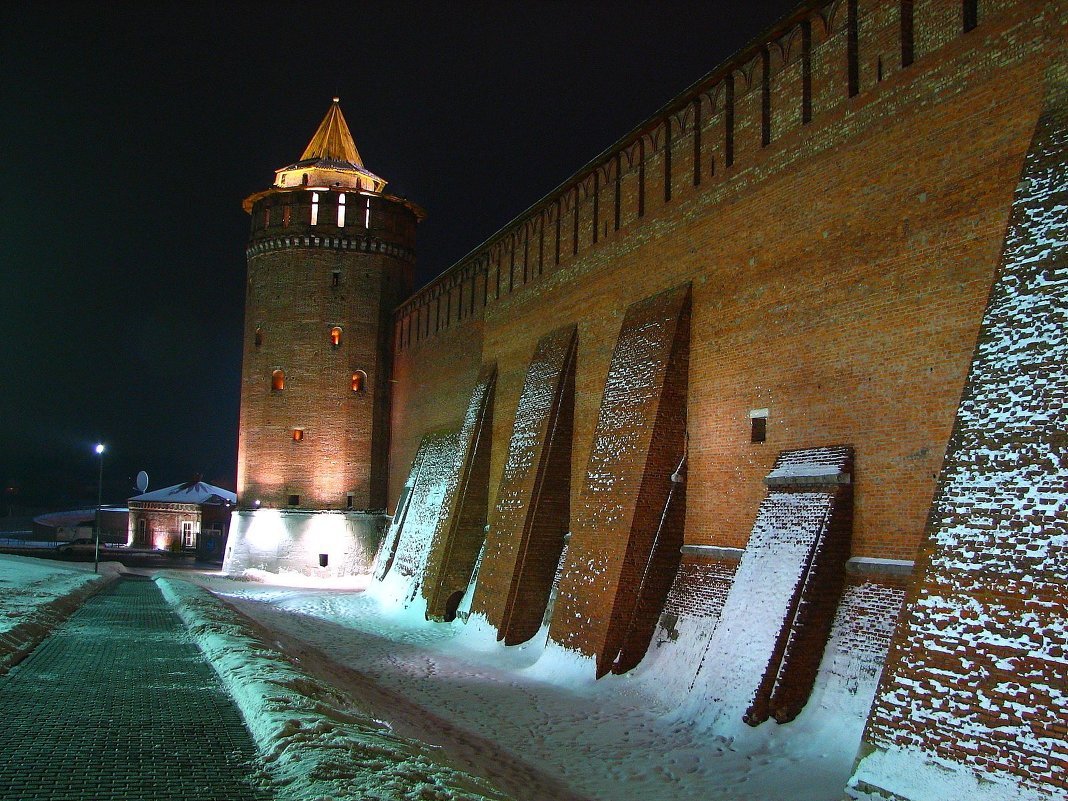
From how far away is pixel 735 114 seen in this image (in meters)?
11.2

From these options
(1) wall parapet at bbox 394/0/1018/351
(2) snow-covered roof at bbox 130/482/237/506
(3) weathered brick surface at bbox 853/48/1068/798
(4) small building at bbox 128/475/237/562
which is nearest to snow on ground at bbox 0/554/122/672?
(3) weathered brick surface at bbox 853/48/1068/798

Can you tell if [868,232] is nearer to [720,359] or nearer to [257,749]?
[720,359]

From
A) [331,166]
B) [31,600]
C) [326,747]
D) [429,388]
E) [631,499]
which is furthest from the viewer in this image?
[331,166]

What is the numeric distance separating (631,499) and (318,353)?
15.2 m

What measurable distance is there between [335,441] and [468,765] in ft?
58.5

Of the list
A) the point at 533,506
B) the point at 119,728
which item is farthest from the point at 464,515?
the point at 119,728

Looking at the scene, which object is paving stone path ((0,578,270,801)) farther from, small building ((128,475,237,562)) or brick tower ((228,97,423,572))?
small building ((128,475,237,562))

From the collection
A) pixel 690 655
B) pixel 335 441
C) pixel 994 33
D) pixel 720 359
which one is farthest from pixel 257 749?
pixel 335 441

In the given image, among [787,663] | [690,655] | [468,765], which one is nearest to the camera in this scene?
[468,765]

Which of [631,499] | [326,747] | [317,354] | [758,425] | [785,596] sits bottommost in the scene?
[326,747]

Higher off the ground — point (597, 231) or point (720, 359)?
point (597, 231)

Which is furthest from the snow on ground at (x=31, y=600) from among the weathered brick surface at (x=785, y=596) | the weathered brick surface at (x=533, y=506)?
the weathered brick surface at (x=785, y=596)

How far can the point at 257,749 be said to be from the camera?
5871 mm

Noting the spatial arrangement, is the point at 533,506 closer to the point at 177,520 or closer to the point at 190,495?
the point at 177,520
